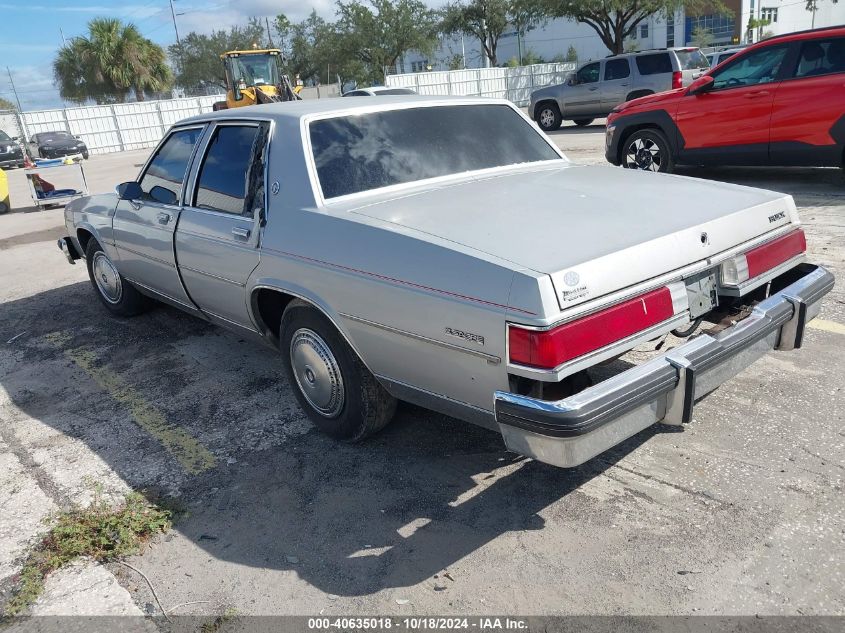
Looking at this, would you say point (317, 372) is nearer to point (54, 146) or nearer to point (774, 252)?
point (774, 252)

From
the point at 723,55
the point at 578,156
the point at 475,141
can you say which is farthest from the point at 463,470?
the point at 723,55

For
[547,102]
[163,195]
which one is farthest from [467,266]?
[547,102]

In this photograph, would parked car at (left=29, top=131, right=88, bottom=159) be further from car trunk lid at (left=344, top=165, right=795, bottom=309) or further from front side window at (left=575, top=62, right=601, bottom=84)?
car trunk lid at (left=344, top=165, right=795, bottom=309)

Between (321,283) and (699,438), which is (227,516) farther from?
(699,438)

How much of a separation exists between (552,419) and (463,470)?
106cm

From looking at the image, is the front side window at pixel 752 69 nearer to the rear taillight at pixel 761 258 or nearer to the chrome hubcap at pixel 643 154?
the chrome hubcap at pixel 643 154

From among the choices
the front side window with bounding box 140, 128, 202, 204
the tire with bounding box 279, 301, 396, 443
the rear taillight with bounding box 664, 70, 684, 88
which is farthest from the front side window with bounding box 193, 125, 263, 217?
the rear taillight with bounding box 664, 70, 684, 88

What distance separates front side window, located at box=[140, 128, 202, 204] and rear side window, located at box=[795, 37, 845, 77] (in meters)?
7.02

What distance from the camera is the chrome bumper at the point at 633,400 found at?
2.40 meters

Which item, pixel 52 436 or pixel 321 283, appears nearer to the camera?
pixel 321 283

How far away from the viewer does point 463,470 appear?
10.9 ft

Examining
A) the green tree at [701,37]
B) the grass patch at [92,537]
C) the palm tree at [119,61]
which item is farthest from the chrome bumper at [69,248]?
the green tree at [701,37]

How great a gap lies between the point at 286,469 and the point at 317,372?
0.51m

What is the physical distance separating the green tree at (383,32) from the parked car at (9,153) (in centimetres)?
2896
